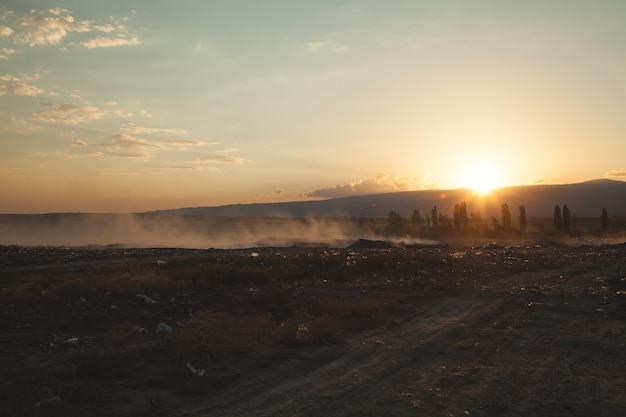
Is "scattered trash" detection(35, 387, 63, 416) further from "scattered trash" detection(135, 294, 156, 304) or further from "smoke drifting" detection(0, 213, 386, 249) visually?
"smoke drifting" detection(0, 213, 386, 249)

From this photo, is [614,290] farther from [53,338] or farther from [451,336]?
[53,338]

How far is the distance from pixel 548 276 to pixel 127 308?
22750 mm

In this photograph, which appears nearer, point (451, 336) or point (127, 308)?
point (451, 336)

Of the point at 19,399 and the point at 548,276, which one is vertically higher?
the point at 19,399

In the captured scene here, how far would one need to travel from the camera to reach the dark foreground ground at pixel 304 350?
769 cm

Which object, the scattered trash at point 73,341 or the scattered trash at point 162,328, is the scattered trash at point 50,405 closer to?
the scattered trash at point 73,341

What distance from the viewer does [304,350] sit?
11266 millimetres

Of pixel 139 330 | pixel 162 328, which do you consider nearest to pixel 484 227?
pixel 162 328

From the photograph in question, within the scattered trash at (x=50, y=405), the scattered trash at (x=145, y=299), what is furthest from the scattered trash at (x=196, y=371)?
the scattered trash at (x=145, y=299)

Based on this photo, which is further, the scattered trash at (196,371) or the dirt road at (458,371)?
the scattered trash at (196,371)

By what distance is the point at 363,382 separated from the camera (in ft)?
28.4

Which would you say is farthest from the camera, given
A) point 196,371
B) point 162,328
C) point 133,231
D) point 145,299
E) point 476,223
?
point 133,231

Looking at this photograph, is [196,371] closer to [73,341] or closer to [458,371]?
[73,341]

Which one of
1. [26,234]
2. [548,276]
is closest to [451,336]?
[548,276]
